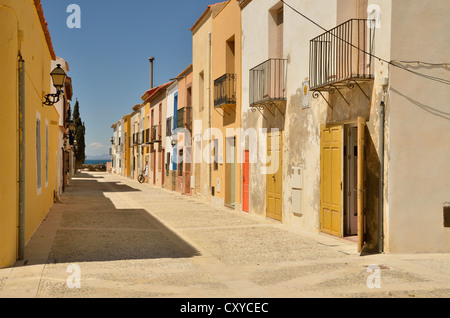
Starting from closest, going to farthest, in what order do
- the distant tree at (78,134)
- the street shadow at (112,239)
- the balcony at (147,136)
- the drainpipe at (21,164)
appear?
the drainpipe at (21,164)
the street shadow at (112,239)
the balcony at (147,136)
the distant tree at (78,134)

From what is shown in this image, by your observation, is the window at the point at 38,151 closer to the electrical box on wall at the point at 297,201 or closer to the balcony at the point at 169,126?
the electrical box on wall at the point at 297,201

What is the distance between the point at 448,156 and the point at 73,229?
7731 millimetres

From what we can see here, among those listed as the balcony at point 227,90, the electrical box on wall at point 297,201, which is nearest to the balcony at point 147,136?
the balcony at point 227,90

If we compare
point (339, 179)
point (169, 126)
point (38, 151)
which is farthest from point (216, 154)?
point (169, 126)

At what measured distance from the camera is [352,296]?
5484 millimetres

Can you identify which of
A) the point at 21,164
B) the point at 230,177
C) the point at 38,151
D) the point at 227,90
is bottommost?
the point at 230,177

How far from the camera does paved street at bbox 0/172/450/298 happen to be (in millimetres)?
5723

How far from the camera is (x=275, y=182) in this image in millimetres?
13055

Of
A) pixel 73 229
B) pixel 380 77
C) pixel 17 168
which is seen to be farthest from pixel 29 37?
pixel 380 77

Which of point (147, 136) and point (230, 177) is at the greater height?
point (147, 136)

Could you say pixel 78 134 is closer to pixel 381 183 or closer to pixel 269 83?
pixel 269 83

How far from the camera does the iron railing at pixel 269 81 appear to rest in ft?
40.9

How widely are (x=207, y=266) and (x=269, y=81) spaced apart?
6.85 meters

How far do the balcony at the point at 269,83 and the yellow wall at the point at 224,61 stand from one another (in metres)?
2.25
